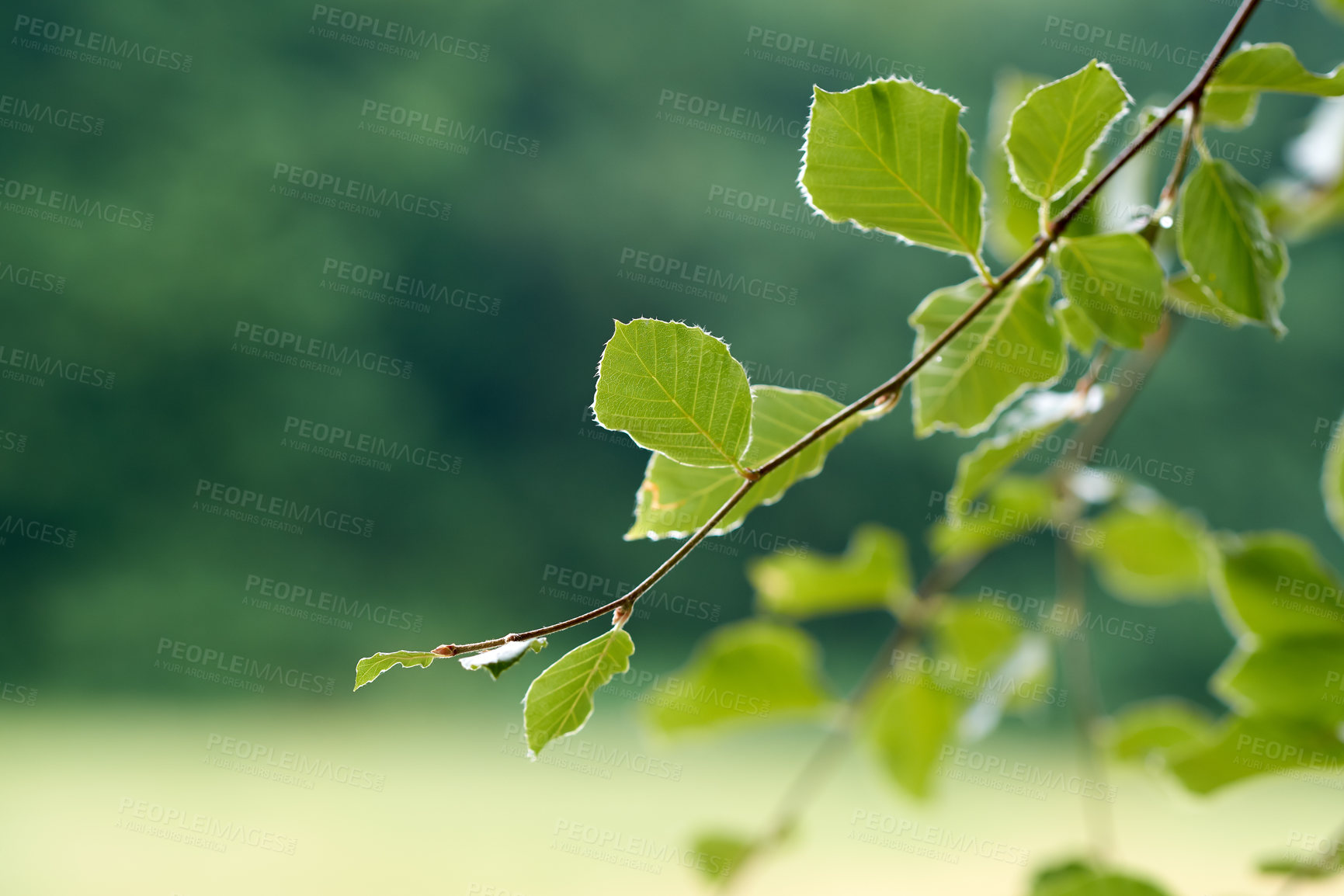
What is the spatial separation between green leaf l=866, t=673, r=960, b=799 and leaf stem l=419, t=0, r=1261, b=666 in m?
0.34

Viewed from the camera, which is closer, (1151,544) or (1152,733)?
(1152,733)

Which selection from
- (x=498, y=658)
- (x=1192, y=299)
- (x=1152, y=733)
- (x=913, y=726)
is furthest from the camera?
(x=913, y=726)

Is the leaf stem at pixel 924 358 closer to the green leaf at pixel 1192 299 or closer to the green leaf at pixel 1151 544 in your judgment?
the green leaf at pixel 1192 299

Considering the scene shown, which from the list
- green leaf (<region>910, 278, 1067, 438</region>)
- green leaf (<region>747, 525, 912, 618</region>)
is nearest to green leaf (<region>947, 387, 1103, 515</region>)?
green leaf (<region>910, 278, 1067, 438</region>)

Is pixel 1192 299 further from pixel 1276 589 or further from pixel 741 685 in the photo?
pixel 741 685

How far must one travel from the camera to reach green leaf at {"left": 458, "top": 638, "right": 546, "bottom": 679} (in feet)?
0.50

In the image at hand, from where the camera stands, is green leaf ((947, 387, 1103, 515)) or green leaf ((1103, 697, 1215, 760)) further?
green leaf ((1103, 697, 1215, 760))

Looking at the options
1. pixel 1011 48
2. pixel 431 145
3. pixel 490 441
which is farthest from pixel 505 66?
pixel 1011 48

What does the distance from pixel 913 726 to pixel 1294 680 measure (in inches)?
9.4

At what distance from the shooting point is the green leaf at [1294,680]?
0.88 ft

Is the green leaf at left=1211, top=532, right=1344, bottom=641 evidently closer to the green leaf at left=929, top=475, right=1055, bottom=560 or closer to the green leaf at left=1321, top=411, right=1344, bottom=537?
the green leaf at left=1321, top=411, right=1344, bottom=537

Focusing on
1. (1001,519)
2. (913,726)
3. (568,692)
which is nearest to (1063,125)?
(568,692)

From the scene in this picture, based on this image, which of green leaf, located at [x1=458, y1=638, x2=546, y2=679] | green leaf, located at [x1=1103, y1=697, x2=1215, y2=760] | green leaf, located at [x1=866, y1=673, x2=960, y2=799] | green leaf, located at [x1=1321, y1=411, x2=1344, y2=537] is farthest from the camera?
green leaf, located at [x1=866, y1=673, x2=960, y2=799]

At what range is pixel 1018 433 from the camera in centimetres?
24
